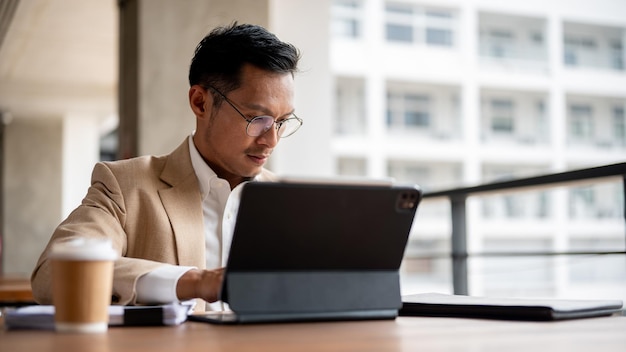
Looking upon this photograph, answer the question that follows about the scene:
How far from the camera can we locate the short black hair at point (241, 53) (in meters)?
1.66

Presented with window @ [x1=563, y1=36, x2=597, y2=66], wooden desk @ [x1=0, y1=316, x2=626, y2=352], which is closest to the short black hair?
wooden desk @ [x1=0, y1=316, x2=626, y2=352]

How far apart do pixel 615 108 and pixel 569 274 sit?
16.3ft

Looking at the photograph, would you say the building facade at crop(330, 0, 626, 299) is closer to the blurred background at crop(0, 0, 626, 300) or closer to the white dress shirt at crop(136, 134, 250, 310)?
the blurred background at crop(0, 0, 626, 300)

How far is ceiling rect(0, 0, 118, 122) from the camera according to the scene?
17.9 feet

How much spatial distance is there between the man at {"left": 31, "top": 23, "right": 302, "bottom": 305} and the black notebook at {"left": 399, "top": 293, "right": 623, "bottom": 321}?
47cm

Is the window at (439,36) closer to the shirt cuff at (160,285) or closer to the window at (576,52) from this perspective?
the window at (576,52)

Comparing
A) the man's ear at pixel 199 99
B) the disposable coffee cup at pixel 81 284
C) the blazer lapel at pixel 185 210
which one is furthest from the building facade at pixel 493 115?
the disposable coffee cup at pixel 81 284

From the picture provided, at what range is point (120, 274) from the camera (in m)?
1.28

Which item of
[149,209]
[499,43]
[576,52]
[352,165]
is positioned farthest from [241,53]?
[576,52]

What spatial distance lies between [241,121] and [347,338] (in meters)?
0.83

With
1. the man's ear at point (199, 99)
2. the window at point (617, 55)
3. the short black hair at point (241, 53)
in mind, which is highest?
the window at point (617, 55)

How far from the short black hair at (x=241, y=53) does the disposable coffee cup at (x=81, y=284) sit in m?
0.77

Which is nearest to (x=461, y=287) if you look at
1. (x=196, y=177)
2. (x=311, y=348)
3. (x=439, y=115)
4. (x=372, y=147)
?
(x=196, y=177)

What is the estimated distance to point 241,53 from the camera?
65.7 inches
